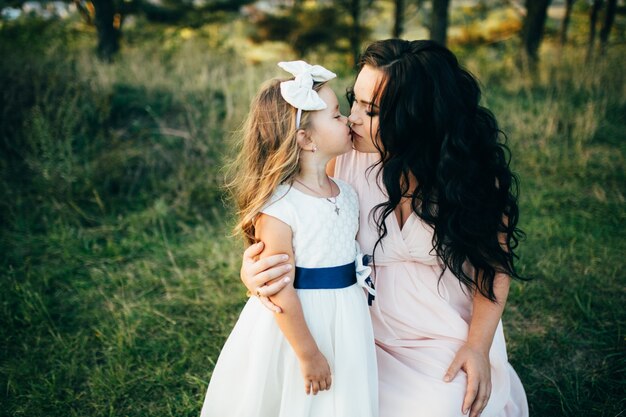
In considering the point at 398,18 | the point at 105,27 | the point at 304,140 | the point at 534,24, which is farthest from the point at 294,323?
the point at 398,18

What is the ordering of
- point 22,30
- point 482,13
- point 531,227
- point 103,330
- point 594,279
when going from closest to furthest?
point 103,330
point 594,279
point 531,227
point 22,30
point 482,13

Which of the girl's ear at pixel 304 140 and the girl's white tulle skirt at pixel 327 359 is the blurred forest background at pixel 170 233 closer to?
the girl's white tulle skirt at pixel 327 359

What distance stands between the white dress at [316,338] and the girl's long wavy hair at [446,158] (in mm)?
276

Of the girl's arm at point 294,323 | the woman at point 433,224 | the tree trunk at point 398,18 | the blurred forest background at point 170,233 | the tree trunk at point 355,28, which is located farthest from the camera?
the tree trunk at point 355,28

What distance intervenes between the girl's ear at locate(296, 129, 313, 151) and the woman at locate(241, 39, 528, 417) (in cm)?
25

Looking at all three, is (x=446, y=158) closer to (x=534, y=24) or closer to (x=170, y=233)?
(x=170, y=233)

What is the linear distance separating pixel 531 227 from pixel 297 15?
43.4 feet

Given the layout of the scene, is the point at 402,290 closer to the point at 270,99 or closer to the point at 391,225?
the point at 391,225

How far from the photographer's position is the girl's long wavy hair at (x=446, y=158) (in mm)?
1730

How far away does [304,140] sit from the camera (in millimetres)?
1669

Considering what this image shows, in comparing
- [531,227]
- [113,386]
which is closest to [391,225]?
[113,386]

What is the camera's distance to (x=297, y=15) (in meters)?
15.1

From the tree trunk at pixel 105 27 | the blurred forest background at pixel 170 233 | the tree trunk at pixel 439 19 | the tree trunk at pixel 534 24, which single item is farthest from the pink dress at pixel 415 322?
the tree trunk at pixel 105 27

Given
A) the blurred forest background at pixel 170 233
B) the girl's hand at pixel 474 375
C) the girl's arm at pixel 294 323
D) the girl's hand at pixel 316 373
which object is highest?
the girl's arm at pixel 294 323
